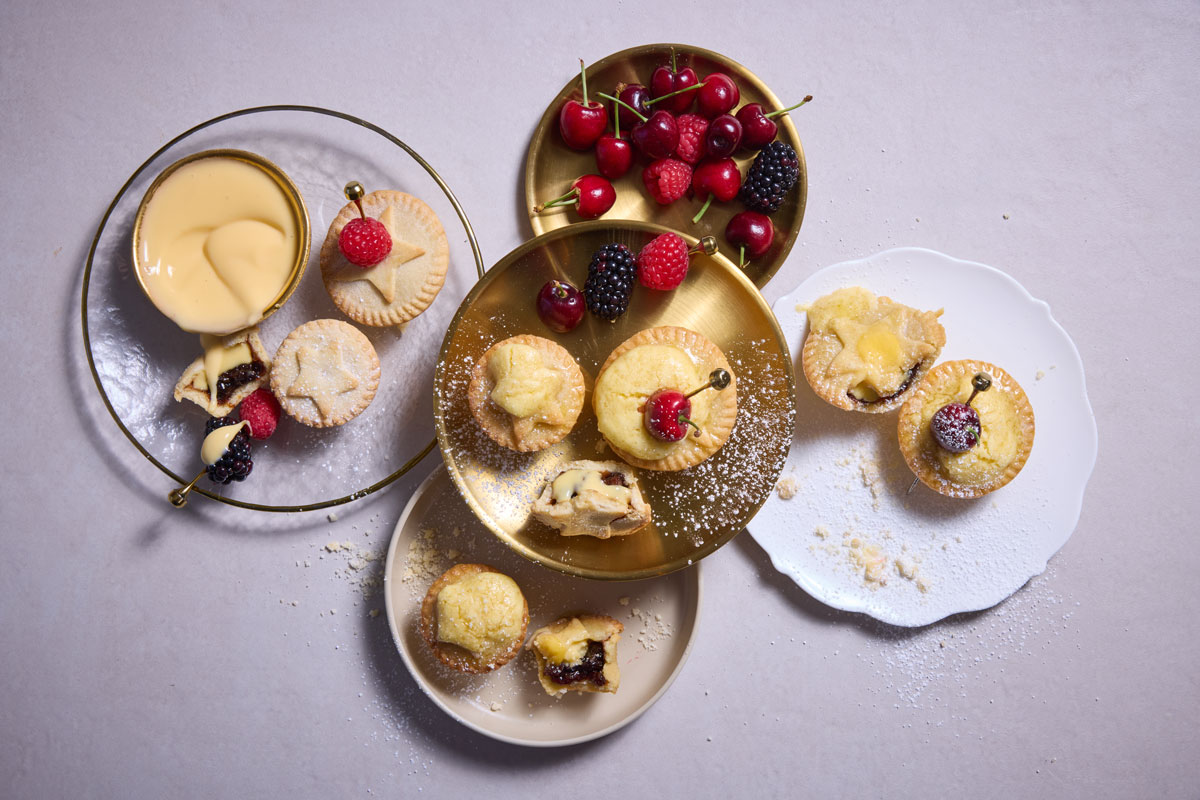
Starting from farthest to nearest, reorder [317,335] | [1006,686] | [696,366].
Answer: [1006,686]
[317,335]
[696,366]

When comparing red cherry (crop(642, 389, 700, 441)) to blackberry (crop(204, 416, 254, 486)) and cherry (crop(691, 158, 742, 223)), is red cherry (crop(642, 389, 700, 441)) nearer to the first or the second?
cherry (crop(691, 158, 742, 223))

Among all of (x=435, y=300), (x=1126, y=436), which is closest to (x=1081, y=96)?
(x=1126, y=436)

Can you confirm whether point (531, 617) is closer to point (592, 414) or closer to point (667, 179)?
point (592, 414)

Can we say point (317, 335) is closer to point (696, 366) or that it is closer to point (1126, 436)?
point (696, 366)

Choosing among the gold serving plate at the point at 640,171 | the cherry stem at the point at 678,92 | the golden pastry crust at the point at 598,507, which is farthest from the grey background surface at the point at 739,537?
the golden pastry crust at the point at 598,507

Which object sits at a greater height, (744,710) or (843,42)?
(843,42)

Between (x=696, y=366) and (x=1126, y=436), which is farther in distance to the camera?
(x=1126, y=436)
